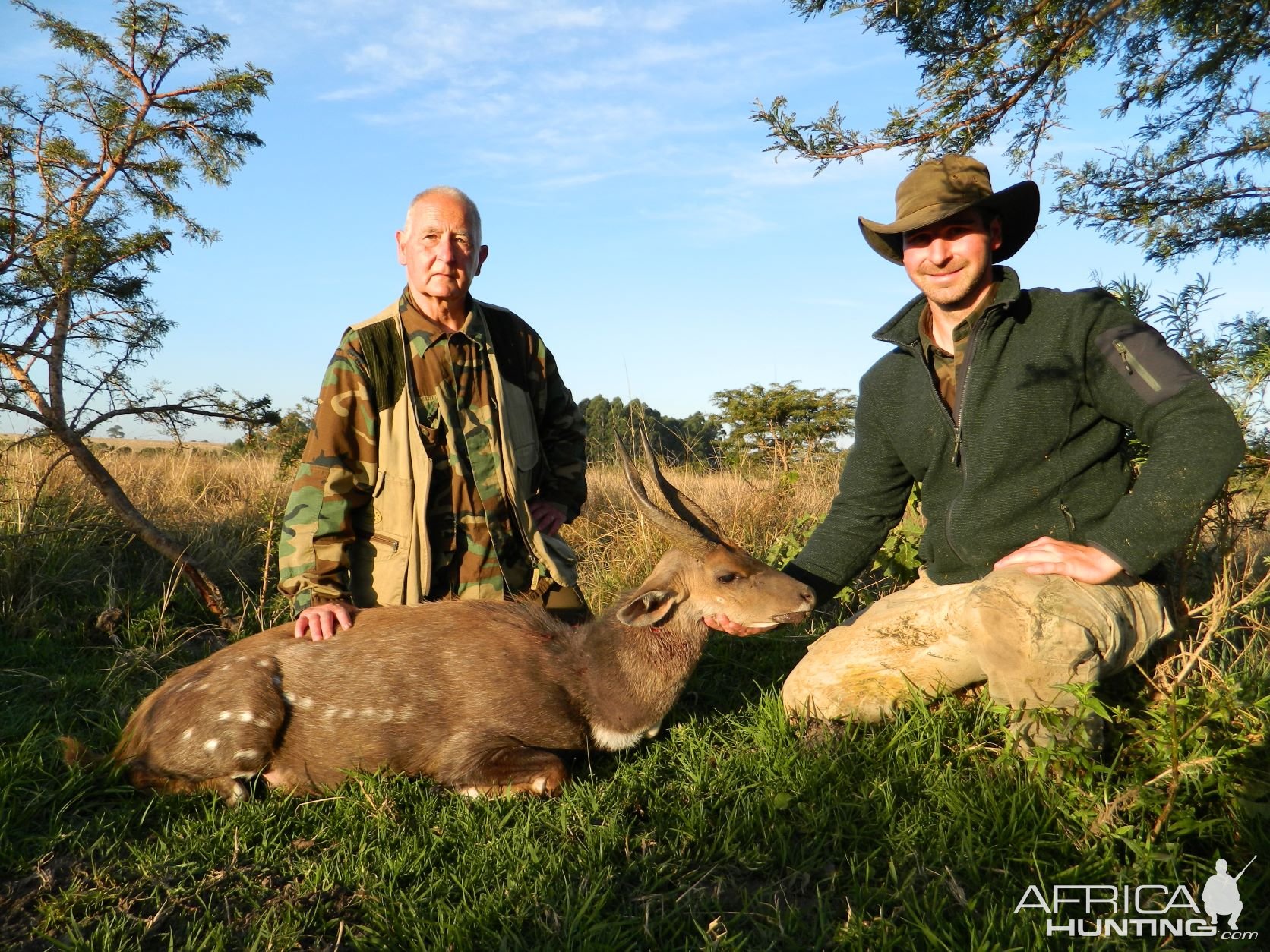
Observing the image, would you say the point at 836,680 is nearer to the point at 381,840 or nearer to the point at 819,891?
the point at 819,891

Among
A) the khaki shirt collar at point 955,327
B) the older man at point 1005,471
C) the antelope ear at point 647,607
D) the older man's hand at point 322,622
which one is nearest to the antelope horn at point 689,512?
the antelope ear at point 647,607

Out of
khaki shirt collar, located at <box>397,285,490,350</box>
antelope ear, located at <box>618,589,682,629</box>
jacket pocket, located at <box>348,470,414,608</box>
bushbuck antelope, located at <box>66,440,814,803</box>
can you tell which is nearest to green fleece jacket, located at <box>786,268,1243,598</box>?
bushbuck antelope, located at <box>66,440,814,803</box>

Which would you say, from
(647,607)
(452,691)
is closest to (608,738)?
(647,607)

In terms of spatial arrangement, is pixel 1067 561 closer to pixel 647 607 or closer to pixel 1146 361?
pixel 1146 361

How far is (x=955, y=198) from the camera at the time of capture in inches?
175

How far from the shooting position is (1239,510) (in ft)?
17.0

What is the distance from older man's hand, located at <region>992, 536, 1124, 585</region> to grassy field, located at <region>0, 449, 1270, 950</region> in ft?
1.88

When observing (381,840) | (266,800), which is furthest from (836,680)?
(266,800)

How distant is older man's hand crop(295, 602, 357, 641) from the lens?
4793mm

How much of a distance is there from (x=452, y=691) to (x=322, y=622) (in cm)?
84

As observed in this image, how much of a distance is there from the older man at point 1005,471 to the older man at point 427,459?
186cm

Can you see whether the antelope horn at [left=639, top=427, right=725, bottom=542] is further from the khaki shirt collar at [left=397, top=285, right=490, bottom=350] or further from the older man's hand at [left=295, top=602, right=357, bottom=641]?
the older man's hand at [left=295, top=602, right=357, bottom=641]

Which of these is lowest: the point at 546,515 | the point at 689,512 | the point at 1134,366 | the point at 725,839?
the point at 725,839

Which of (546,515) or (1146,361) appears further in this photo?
(546,515)
